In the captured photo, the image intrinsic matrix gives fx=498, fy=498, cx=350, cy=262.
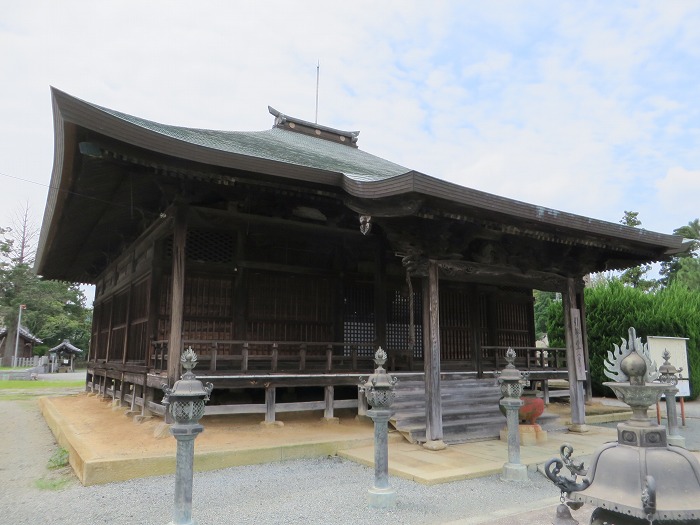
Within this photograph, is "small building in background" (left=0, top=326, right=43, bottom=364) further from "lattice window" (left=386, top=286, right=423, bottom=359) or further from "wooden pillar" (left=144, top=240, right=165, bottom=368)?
"lattice window" (left=386, top=286, right=423, bottom=359)

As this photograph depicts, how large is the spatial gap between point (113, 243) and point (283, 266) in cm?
617

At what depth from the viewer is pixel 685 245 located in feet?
30.9

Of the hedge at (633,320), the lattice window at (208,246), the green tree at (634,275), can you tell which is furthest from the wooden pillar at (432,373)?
the green tree at (634,275)

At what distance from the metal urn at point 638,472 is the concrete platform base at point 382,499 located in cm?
237

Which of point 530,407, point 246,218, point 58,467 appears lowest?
point 58,467

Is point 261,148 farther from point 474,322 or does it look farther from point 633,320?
point 633,320

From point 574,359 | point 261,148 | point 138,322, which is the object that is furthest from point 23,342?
point 574,359

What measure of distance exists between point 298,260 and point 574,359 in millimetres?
5493

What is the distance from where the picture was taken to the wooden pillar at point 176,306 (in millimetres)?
7281

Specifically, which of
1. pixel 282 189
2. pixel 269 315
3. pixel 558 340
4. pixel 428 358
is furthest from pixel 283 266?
pixel 558 340

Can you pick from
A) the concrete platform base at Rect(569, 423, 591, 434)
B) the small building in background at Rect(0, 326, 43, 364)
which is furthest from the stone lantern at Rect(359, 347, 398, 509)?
the small building in background at Rect(0, 326, 43, 364)

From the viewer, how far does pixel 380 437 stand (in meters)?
4.88

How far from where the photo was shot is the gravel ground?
4523mm

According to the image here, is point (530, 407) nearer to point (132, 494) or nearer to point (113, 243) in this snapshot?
point (132, 494)
